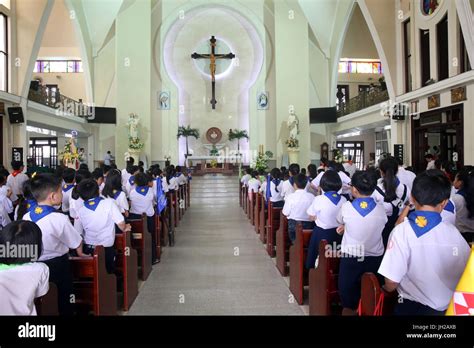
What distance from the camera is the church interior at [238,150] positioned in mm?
3170

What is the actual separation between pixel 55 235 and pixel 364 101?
549 inches

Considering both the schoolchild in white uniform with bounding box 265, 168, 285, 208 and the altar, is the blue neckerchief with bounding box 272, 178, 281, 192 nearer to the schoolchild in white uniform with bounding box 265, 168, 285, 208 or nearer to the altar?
the schoolchild in white uniform with bounding box 265, 168, 285, 208

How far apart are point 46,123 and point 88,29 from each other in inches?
274

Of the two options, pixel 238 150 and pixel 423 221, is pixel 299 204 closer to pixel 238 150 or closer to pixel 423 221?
pixel 423 221

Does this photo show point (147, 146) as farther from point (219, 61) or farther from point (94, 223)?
point (94, 223)

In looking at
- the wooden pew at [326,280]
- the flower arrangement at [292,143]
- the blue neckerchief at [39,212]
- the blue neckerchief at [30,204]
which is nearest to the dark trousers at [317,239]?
the wooden pew at [326,280]

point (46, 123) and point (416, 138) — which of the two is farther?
point (46, 123)

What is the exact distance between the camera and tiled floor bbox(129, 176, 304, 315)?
4.32m

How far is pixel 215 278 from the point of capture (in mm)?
5340

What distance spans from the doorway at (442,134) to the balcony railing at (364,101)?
240cm

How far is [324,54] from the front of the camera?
19.8 m

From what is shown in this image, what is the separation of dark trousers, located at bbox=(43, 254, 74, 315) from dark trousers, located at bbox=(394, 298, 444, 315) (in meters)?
2.28

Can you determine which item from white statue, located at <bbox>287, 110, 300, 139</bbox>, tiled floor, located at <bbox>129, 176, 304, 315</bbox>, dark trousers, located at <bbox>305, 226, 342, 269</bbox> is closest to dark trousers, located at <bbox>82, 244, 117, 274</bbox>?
tiled floor, located at <bbox>129, 176, 304, 315</bbox>

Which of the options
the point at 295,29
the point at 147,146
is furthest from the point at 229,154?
the point at 295,29
